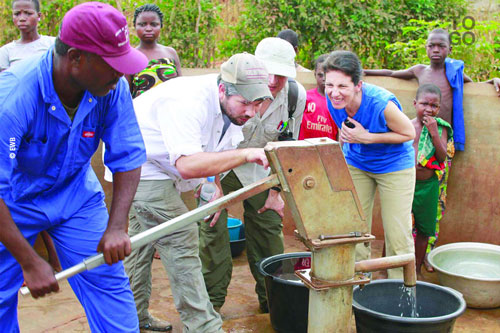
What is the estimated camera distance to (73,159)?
2.36 metres

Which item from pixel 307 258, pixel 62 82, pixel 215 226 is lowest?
pixel 307 258

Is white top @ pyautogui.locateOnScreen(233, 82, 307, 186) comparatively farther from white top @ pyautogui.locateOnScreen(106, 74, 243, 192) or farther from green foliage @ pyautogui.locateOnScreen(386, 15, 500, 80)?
green foliage @ pyautogui.locateOnScreen(386, 15, 500, 80)

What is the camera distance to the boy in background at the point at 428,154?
4.39 meters

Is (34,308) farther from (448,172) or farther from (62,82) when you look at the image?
(448,172)

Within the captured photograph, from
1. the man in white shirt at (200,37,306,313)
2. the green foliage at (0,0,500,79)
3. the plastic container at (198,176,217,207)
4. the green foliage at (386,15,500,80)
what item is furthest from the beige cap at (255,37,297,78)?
the green foliage at (0,0,500,79)

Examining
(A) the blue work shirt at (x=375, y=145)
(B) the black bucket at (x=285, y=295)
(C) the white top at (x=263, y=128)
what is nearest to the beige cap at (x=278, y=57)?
(C) the white top at (x=263, y=128)

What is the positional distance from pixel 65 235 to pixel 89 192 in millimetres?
206

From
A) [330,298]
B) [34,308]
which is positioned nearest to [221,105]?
[330,298]

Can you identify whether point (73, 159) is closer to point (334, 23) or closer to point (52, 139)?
point (52, 139)

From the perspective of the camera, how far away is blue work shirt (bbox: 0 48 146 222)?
2.08 m

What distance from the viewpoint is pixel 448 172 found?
4.92 metres

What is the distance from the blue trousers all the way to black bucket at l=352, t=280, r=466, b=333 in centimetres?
111

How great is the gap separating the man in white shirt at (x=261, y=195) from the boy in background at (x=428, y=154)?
1.11 m

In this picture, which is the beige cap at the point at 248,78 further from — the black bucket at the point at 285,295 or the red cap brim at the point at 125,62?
the black bucket at the point at 285,295
